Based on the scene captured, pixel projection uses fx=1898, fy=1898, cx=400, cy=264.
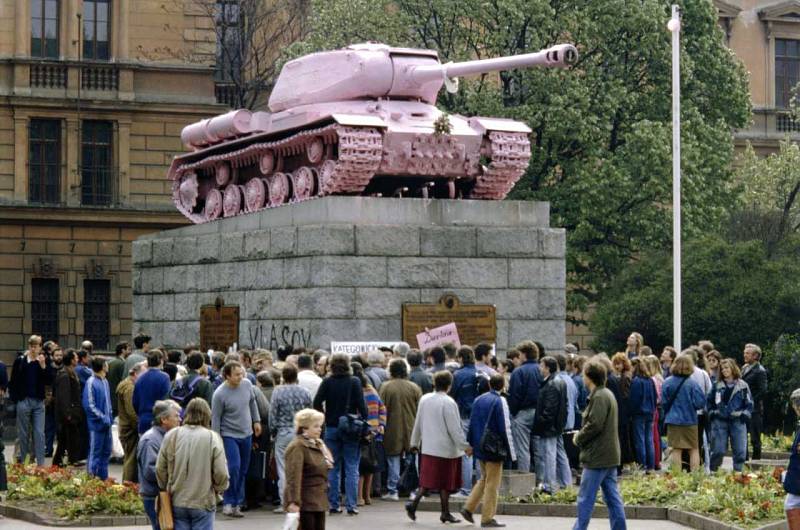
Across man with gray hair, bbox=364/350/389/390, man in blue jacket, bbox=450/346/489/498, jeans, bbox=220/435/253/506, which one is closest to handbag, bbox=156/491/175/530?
jeans, bbox=220/435/253/506

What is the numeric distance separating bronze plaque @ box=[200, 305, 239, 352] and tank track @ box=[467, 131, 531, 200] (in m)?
4.03

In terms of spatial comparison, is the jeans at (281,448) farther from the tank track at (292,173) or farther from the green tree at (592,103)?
the green tree at (592,103)

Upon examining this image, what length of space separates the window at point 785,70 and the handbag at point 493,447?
3978cm

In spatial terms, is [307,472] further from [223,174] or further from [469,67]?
[223,174]

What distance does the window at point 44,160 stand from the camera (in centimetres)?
4806

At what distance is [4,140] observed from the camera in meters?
47.8

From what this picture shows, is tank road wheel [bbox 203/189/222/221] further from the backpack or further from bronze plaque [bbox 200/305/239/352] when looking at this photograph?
the backpack

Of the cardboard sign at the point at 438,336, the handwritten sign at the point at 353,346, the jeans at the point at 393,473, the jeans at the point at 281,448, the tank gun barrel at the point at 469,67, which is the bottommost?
the jeans at the point at 393,473

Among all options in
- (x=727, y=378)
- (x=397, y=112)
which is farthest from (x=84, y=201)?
(x=727, y=378)

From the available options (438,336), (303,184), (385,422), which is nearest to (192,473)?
(385,422)

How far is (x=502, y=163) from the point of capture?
89.6 ft

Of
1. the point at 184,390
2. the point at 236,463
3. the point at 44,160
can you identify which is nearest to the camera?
the point at 236,463

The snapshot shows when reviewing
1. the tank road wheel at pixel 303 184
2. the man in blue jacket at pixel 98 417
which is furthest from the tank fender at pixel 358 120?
the man in blue jacket at pixel 98 417

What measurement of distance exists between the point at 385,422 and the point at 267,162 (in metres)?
9.70
